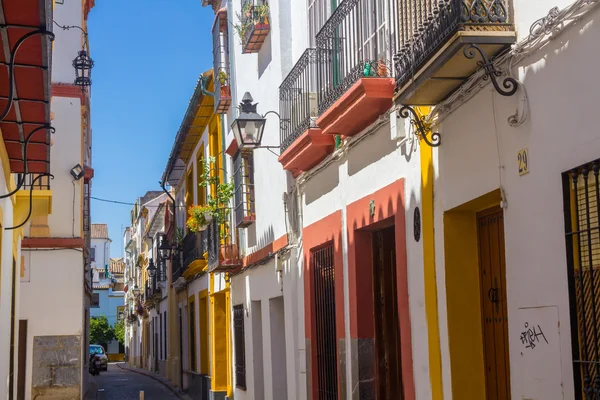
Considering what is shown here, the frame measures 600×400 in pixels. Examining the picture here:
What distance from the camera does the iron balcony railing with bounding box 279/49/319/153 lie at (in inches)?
387

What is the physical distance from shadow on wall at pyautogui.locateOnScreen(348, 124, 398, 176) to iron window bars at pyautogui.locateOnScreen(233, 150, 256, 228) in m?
5.31

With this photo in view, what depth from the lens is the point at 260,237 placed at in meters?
13.9

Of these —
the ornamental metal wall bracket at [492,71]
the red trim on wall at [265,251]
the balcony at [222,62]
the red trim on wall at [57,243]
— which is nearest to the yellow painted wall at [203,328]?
the red trim on wall at [57,243]

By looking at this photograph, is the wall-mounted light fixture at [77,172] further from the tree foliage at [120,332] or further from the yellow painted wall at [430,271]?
the tree foliage at [120,332]

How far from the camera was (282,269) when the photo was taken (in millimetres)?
12156

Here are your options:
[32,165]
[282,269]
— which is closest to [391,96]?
[32,165]

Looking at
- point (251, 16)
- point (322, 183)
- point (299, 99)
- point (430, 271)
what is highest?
point (251, 16)

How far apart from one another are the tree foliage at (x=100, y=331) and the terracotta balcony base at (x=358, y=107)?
2306 inches

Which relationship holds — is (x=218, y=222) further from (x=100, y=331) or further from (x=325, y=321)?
(x=100, y=331)

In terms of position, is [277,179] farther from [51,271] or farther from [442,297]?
[51,271]

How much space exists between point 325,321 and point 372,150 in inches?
95.4

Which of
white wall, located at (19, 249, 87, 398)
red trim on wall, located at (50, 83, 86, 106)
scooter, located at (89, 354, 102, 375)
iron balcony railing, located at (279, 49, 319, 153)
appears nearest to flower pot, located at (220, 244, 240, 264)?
white wall, located at (19, 249, 87, 398)

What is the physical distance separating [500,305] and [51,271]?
1376 centimetres

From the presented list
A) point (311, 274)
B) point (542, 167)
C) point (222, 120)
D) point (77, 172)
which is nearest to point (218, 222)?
point (222, 120)
